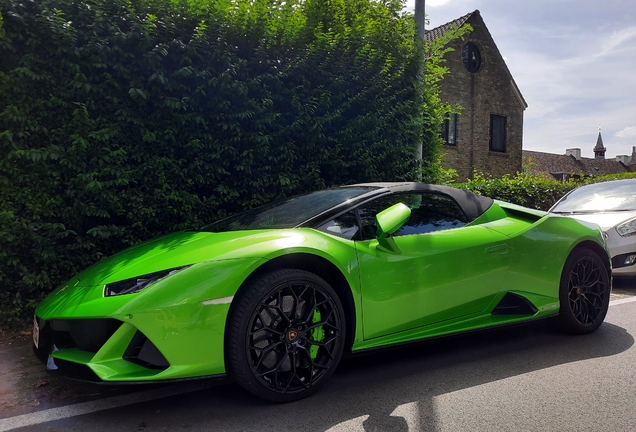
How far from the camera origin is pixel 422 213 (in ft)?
11.6

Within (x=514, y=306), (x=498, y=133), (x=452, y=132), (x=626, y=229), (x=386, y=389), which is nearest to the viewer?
(x=386, y=389)

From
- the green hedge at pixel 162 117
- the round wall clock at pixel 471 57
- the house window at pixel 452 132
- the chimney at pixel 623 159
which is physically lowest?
the green hedge at pixel 162 117

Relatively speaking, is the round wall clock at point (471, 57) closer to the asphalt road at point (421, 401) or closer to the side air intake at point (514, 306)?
the side air intake at point (514, 306)

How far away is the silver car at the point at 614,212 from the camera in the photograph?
6.17 meters

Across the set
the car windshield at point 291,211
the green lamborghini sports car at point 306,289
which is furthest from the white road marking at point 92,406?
the car windshield at point 291,211

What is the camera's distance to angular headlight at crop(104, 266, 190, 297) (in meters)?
2.59

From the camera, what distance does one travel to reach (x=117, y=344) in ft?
8.11

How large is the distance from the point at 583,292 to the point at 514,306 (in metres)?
0.79

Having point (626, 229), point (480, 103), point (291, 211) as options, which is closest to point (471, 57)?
point (480, 103)

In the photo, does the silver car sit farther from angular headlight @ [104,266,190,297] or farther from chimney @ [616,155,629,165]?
chimney @ [616,155,629,165]

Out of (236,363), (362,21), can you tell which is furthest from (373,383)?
(362,21)

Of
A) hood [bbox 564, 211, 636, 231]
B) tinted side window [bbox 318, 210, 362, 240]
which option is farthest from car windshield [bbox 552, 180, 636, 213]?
tinted side window [bbox 318, 210, 362, 240]

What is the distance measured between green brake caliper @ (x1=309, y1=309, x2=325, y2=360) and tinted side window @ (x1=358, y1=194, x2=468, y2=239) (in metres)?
0.60

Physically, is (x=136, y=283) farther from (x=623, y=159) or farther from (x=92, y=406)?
(x=623, y=159)
